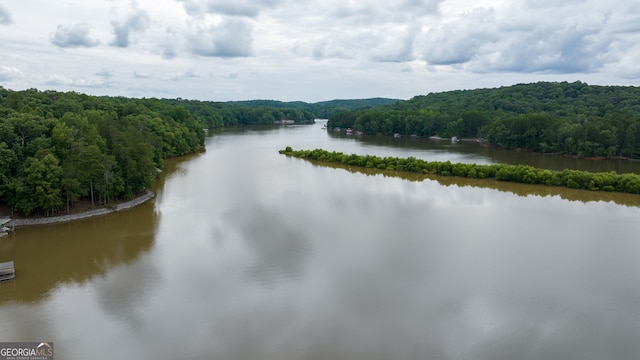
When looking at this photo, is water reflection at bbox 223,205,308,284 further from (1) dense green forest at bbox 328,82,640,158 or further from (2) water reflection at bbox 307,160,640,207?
(1) dense green forest at bbox 328,82,640,158

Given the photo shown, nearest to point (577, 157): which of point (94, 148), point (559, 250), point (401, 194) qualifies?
point (401, 194)

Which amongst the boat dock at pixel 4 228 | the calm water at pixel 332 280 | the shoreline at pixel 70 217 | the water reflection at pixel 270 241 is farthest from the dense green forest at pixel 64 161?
the water reflection at pixel 270 241

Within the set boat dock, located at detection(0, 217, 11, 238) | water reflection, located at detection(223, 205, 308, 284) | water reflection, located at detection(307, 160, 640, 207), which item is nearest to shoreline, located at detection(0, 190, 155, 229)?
boat dock, located at detection(0, 217, 11, 238)

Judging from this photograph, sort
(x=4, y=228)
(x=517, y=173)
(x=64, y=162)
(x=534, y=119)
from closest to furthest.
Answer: (x=4, y=228), (x=64, y=162), (x=517, y=173), (x=534, y=119)

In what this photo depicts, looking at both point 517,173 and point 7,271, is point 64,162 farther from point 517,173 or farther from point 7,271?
point 517,173

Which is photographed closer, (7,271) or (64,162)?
(7,271)

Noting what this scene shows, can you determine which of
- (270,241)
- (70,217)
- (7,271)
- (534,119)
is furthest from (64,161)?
(534,119)

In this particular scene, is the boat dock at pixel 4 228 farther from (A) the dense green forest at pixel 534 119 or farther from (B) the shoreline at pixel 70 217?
(A) the dense green forest at pixel 534 119

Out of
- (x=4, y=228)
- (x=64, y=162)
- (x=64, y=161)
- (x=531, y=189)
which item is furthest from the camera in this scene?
(x=531, y=189)
